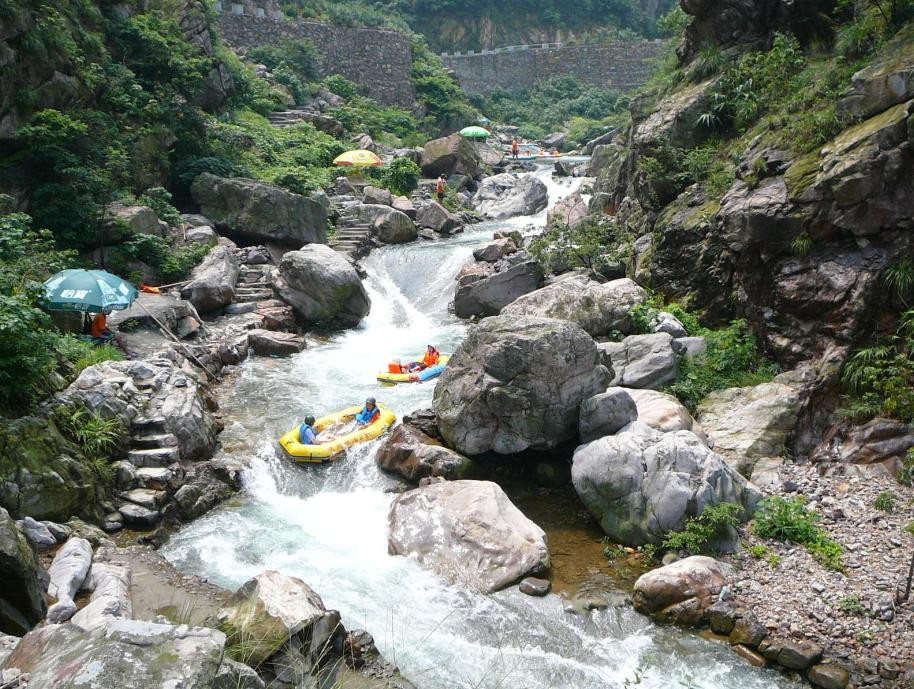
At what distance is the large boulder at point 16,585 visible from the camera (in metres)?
5.49

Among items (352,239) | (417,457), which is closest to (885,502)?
(417,457)

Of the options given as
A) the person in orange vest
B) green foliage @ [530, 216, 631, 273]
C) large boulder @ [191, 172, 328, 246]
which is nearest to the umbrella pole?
large boulder @ [191, 172, 328, 246]

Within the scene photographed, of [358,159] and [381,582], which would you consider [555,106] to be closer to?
[358,159]

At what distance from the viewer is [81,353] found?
10359 millimetres

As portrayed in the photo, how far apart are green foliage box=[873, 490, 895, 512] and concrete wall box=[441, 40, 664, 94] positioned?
41.8m

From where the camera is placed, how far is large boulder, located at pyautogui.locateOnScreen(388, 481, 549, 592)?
25.3 ft

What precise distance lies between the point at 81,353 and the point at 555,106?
3975 cm

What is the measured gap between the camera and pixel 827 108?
11430 mm

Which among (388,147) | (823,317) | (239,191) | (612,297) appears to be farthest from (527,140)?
(823,317)

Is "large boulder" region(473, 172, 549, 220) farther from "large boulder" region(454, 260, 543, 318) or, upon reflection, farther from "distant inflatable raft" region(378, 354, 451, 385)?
"distant inflatable raft" region(378, 354, 451, 385)

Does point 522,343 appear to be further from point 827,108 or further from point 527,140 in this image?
point 527,140

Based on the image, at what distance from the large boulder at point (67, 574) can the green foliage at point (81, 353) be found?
10.7ft

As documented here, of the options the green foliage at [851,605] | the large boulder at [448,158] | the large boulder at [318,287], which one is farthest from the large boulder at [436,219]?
the green foliage at [851,605]

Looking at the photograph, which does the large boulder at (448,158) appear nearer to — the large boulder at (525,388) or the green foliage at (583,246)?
the green foliage at (583,246)
